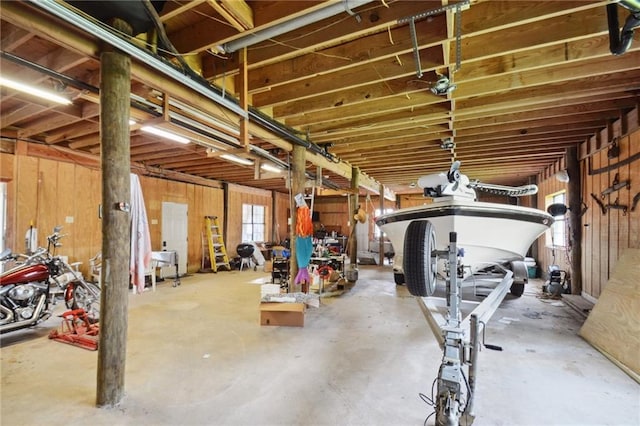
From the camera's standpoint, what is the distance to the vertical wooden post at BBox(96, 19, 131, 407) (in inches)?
84.9

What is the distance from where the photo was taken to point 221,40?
243 cm

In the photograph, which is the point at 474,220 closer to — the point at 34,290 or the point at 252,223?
the point at 34,290

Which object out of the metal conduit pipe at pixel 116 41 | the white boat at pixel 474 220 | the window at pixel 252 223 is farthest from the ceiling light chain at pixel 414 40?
the window at pixel 252 223

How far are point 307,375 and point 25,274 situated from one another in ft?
11.2

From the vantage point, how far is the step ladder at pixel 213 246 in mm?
8461

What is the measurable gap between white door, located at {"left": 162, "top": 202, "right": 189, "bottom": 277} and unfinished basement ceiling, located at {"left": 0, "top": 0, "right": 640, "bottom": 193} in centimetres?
239

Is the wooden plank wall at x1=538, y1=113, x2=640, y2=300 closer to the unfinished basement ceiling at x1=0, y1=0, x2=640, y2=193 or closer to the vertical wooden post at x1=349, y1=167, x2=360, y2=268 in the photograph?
the unfinished basement ceiling at x1=0, y1=0, x2=640, y2=193

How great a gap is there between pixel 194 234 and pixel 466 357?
315 inches

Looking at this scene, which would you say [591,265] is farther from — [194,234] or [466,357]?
[194,234]

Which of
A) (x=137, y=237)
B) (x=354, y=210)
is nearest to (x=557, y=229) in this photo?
(x=354, y=210)

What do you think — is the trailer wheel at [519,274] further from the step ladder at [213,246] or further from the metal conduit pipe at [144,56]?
the step ladder at [213,246]

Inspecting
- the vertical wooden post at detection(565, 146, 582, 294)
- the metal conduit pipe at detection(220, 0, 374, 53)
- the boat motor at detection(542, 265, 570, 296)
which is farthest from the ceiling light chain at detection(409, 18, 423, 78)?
the boat motor at detection(542, 265, 570, 296)

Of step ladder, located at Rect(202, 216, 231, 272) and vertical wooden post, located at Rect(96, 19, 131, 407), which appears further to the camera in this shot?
step ladder, located at Rect(202, 216, 231, 272)

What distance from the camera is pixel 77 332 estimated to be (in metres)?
3.45
